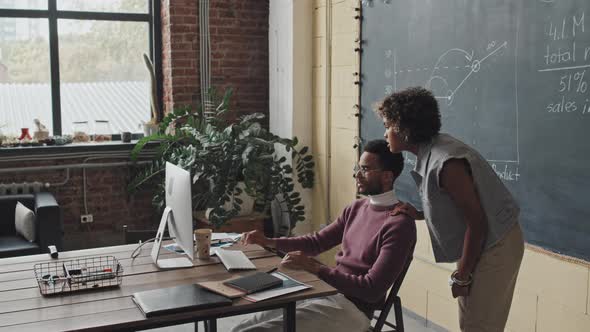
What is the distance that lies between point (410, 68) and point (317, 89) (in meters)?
1.30

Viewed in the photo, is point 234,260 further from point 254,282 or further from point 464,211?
point 464,211

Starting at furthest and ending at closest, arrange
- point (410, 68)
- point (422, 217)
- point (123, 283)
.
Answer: point (410, 68)
point (422, 217)
point (123, 283)

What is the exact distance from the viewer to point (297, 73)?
17.6ft

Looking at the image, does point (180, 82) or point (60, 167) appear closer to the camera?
point (60, 167)

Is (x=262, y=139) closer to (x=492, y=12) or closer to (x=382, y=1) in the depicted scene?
(x=382, y=1)

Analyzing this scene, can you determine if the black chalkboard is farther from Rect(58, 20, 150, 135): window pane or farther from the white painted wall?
Rect(58, 20, 150, 135): window pane

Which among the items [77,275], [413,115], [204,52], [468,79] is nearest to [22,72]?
[204,52]

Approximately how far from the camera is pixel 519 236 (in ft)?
8.45

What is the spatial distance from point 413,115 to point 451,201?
1.17ft

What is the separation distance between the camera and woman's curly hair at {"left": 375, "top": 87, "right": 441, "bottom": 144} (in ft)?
8.48

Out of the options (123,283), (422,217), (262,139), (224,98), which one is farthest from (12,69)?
(422,217)

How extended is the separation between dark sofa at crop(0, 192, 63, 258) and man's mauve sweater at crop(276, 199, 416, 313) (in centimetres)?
247

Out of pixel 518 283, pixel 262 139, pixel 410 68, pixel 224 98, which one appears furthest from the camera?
pixel 224 98

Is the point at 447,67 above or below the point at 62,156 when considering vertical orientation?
above
